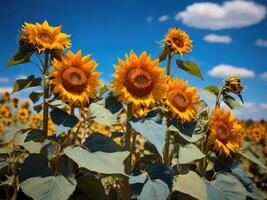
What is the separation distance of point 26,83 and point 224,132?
1526mm

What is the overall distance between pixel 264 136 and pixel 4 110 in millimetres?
5401

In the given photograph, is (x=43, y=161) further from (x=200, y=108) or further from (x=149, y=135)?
(x=200, y=108)

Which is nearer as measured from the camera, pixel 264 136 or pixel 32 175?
pixel 32 175

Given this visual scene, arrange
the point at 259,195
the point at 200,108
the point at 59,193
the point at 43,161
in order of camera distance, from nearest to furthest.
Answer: the point at 59,193 < the point at 43,161 < the point at 200,108 < the point at 259,195

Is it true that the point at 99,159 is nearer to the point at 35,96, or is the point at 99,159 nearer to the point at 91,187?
the point at 91,187

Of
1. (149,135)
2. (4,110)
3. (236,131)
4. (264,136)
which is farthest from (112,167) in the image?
(264,136)

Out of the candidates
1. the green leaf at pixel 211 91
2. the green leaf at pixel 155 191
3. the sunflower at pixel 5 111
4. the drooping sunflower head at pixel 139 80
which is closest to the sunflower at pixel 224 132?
the green leaf at pixel 211 91

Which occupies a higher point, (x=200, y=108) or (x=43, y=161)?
(x=200, y=108)

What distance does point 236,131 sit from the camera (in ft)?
10.4

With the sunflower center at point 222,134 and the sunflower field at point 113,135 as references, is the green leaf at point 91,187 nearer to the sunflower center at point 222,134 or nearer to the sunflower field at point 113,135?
the sunflower field at point 113,135

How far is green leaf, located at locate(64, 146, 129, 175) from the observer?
2.36 metres

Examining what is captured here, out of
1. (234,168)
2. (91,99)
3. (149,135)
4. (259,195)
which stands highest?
(91,99)

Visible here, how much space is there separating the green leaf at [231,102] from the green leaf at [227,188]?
1.80 ft

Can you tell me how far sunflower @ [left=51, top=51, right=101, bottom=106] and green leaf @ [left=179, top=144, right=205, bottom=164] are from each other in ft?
2.36
